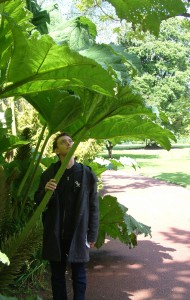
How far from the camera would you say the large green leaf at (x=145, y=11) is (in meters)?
0.96

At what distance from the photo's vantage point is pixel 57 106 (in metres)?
2.97

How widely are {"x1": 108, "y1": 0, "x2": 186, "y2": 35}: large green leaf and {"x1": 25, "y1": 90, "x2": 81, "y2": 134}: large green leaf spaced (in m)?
1.85

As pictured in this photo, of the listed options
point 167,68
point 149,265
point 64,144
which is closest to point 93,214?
point 64,144

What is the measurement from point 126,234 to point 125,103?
2189 millimetres

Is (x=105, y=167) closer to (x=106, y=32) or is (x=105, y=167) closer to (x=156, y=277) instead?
(x=156, y=277)

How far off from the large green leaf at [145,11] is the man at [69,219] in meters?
Result: 2.17

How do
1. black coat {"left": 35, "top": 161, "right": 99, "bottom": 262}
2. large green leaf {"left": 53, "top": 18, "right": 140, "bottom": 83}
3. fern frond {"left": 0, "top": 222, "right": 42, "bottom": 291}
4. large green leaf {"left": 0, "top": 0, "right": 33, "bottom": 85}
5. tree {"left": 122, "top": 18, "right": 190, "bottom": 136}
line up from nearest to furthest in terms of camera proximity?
1. large green leaf {"left": 0, "top": 0, "right": 33, "bottom": 85}
2. large green leaf {"left": 53, "top": 18, "right": 140, "bottom": 83}
3. fern frond {"left": 0, "top": 222, "right": 42, "bottom": 291}
4. black coat {"left": 35, "top": 161, "right": 99, "bottom": 262}
5. tree {"left": 122, "top": 18, "right": 190, "bottom": 136}

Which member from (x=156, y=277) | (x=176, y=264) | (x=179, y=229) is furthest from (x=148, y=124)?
(x=179, y=229)

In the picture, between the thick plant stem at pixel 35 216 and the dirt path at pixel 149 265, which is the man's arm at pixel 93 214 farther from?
the dirt path at pixel 149 265

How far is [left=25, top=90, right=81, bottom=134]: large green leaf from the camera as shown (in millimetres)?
2918

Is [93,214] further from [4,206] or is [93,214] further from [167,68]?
[167,68]

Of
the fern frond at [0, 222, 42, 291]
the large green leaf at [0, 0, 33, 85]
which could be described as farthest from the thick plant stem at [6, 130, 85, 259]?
the large green leaf at [0, 0, 33, 85]

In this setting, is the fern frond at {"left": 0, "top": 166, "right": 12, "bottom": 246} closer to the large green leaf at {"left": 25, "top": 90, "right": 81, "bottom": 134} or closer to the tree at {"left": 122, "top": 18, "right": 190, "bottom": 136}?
the large green leaf at {"left": 25, "top": 90, "right": 81, "bottom": 134}

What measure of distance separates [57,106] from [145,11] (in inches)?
79.5
